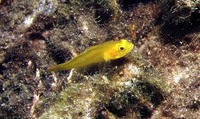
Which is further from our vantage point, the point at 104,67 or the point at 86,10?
the point at 86,10

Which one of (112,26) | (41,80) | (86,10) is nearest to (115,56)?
(112,26)

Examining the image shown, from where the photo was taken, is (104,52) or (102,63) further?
(102,63)

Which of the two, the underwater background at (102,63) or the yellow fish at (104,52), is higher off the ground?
the yellow fish at (104,52)

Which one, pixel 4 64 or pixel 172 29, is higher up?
pixel 172 29

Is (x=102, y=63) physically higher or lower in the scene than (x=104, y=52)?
lower

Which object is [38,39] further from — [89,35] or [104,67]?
[104,67]

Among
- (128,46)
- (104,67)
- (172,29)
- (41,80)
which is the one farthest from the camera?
(41,80)

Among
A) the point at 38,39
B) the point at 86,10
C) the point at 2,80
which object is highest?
the point at 86,10

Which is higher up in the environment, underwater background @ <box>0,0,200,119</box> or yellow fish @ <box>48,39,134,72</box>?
yellow fish @ <box>48,39,134,72</box>
